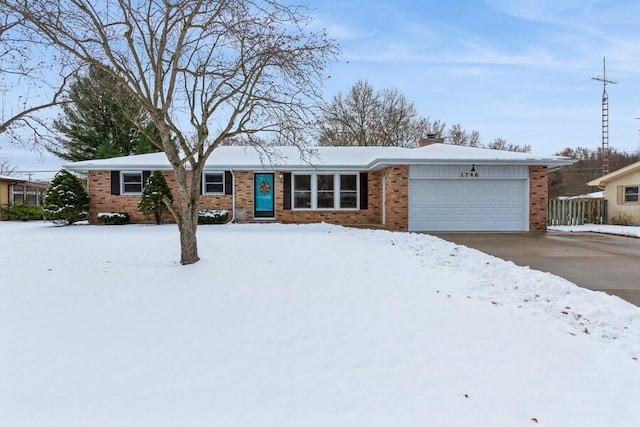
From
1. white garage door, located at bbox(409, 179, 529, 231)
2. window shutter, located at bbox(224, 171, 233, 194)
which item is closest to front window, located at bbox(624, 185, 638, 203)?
white garage door, located at bbox(409, 179, 529, 231)

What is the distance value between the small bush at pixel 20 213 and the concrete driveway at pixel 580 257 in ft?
68.9

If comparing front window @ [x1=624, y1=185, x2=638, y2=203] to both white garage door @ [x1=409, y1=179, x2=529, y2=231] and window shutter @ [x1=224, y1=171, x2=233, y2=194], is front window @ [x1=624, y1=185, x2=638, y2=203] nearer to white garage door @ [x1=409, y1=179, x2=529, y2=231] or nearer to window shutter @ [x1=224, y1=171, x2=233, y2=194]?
white garage door @ [x1=409, y1=179, x2=529, y2=231]

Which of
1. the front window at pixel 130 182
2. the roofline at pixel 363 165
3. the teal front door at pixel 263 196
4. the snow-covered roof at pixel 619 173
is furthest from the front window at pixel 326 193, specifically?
the snow-covered roof at pixel 619 173

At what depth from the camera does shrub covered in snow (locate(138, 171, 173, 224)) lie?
15.6 m

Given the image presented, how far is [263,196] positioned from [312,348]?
44.0ft

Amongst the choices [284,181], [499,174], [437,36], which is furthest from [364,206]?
[437,36]

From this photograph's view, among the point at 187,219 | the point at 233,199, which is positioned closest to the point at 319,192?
the point at 233,199

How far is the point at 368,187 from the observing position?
16.6 metres

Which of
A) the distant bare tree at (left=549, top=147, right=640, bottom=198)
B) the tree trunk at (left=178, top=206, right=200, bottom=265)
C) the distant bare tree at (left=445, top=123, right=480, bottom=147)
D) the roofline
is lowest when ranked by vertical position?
the tree trunk at (left=178, top=206, right=200, bottom=265)

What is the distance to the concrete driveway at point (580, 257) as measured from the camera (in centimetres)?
601

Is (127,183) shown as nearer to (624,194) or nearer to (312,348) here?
(312,348)

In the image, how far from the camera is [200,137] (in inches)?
290

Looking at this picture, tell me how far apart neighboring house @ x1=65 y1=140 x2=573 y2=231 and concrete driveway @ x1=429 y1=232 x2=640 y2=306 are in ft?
5.97

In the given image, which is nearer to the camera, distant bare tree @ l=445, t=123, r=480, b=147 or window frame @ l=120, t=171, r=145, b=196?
window frame @ l=120, t=171, r=145, b=196
